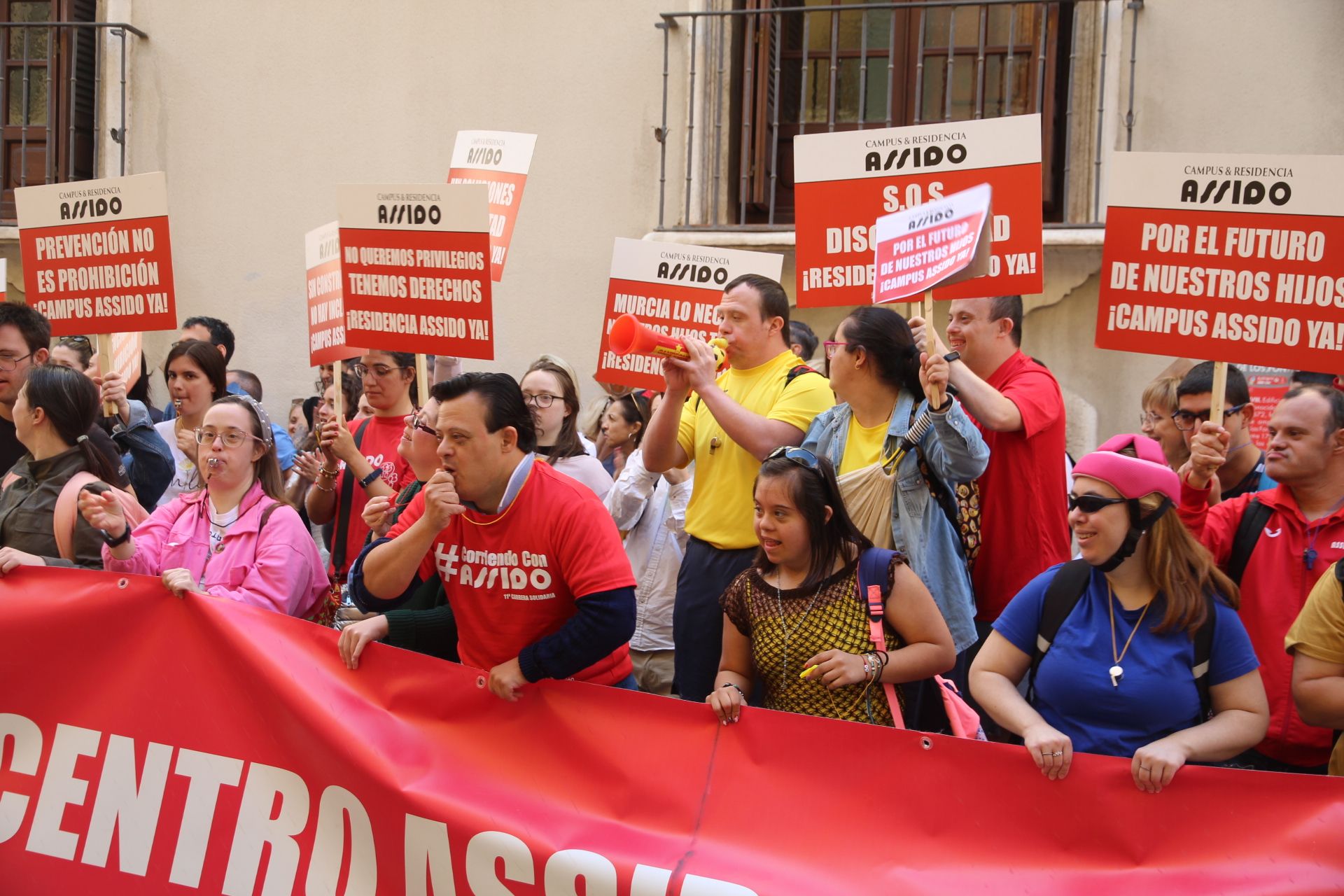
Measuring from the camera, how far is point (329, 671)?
3.83 metres

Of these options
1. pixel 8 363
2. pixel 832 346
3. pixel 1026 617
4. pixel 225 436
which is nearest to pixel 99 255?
pixel 8 363

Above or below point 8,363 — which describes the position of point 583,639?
below

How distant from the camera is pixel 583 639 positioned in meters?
3.49

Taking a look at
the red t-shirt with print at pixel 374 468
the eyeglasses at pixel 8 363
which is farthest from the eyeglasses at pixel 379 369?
Result: the eyeglasses at pixel 8 363

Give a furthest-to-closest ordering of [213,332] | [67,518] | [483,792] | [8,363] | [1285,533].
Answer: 1. [213,332]
2. [8,363]
3. [67,518]
4. [1285,533]
5. [483,792]

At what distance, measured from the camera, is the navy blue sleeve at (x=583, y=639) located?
3.49m

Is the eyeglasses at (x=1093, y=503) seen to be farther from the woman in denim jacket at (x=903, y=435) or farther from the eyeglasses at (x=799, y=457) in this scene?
the eyeglasses at (x=799, y=457)

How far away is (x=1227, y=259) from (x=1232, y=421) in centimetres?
67

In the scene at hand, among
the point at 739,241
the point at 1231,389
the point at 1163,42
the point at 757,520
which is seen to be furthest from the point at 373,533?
the point at 1163,42

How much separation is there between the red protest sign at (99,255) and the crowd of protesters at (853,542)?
109 cm

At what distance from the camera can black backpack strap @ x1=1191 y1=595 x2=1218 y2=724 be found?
3.19 metres

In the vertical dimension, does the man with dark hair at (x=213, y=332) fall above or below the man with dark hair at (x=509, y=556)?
above

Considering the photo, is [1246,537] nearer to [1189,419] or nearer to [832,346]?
[1189,419]

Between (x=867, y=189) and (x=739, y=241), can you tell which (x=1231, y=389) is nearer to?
(x=867, y=189)
